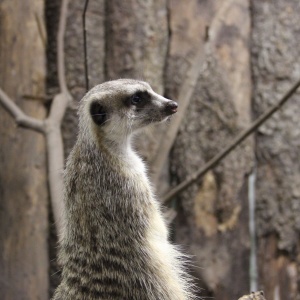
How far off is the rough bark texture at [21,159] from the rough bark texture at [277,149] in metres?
1.22

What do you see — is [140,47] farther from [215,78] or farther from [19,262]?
[19,262]

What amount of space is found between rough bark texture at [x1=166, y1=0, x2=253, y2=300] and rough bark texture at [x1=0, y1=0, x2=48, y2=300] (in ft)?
2.43

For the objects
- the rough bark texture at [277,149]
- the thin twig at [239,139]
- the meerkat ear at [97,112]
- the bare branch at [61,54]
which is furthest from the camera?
the rough bark texture at [277,149]

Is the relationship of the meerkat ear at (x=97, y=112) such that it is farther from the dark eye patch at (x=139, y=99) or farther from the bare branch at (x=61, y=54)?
the bare branch at (x=61, y=54)

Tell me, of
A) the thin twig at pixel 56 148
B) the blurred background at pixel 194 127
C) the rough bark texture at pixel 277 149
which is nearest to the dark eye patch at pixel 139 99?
the thin twig at pixel 56 148

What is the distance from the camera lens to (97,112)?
2.53 meters

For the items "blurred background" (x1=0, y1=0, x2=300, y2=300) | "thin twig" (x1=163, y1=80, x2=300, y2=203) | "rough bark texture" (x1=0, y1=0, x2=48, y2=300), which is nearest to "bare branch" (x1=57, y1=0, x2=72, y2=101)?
"blurred background" (x1=0, y1=0, x2=300, y2=300)

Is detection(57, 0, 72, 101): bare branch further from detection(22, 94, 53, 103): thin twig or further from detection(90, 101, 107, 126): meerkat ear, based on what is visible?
detection(90, 101, 107, 126): meerkat ear

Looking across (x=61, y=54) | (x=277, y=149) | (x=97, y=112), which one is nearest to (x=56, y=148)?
(x=61, y=54)

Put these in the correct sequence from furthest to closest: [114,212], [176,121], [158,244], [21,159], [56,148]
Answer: [21,159], [176,121], [56,148], [158,244], [114,212]

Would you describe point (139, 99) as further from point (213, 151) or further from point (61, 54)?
point (213, 151)

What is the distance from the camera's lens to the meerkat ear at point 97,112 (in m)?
2.52

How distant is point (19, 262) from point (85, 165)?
4.80ft

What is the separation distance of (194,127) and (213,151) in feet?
0.54
